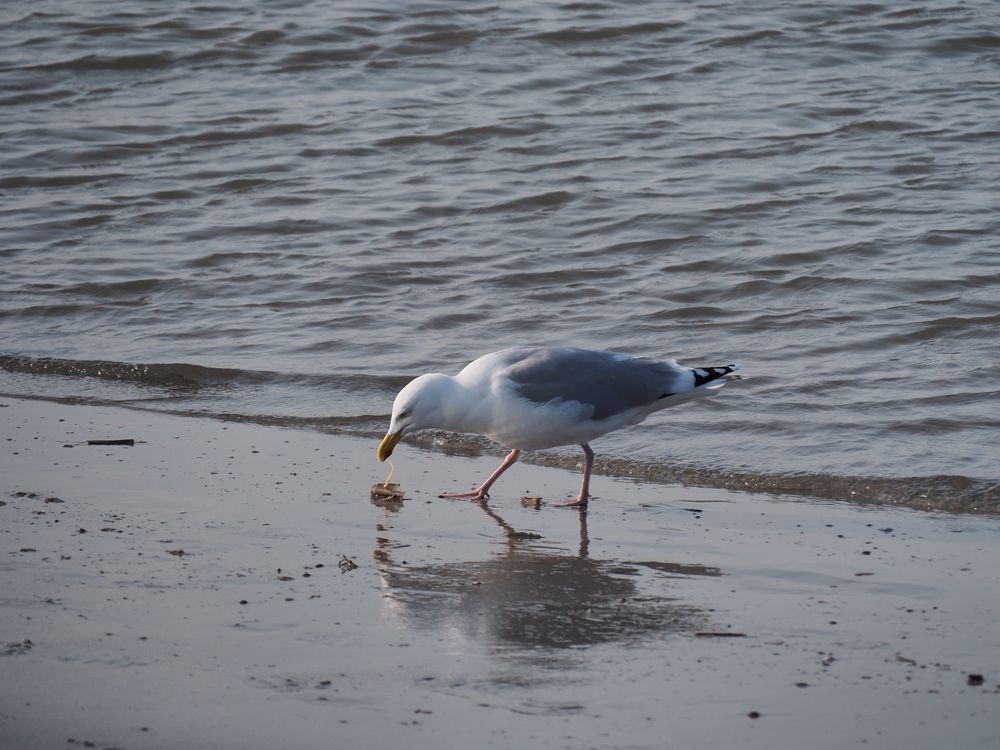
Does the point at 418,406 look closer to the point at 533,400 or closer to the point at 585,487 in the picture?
the point at 533,400

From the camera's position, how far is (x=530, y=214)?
11766mm

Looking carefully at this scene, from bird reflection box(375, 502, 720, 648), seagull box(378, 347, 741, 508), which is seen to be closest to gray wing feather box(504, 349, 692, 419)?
seagull box(378, 347, 741, 508)

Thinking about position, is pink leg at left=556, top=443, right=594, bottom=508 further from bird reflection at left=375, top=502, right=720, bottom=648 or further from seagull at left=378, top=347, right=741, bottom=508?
bird reflection at left=375, top=502, right=720, bottom=648

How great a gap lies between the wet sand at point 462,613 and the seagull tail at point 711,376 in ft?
1.59

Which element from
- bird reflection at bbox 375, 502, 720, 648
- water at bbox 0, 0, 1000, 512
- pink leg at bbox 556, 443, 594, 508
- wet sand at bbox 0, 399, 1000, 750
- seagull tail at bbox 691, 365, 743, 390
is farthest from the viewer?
water at bbox 0, 0, 1000, 512

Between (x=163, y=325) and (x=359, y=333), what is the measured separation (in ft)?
4.17

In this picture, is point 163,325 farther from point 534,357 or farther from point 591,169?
point 591,169

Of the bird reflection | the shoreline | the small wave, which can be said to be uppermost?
the bird reflection

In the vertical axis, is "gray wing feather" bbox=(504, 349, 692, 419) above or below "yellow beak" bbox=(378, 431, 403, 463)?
above

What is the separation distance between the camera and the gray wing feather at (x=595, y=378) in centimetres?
640

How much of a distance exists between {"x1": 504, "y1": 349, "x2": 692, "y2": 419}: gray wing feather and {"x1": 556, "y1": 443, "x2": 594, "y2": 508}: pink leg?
9.9 inches

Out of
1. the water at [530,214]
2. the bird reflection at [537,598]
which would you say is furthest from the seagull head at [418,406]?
the water at [530,214]

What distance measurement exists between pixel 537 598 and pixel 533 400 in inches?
60.9

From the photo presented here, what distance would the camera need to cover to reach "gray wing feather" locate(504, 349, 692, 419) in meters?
6.40
